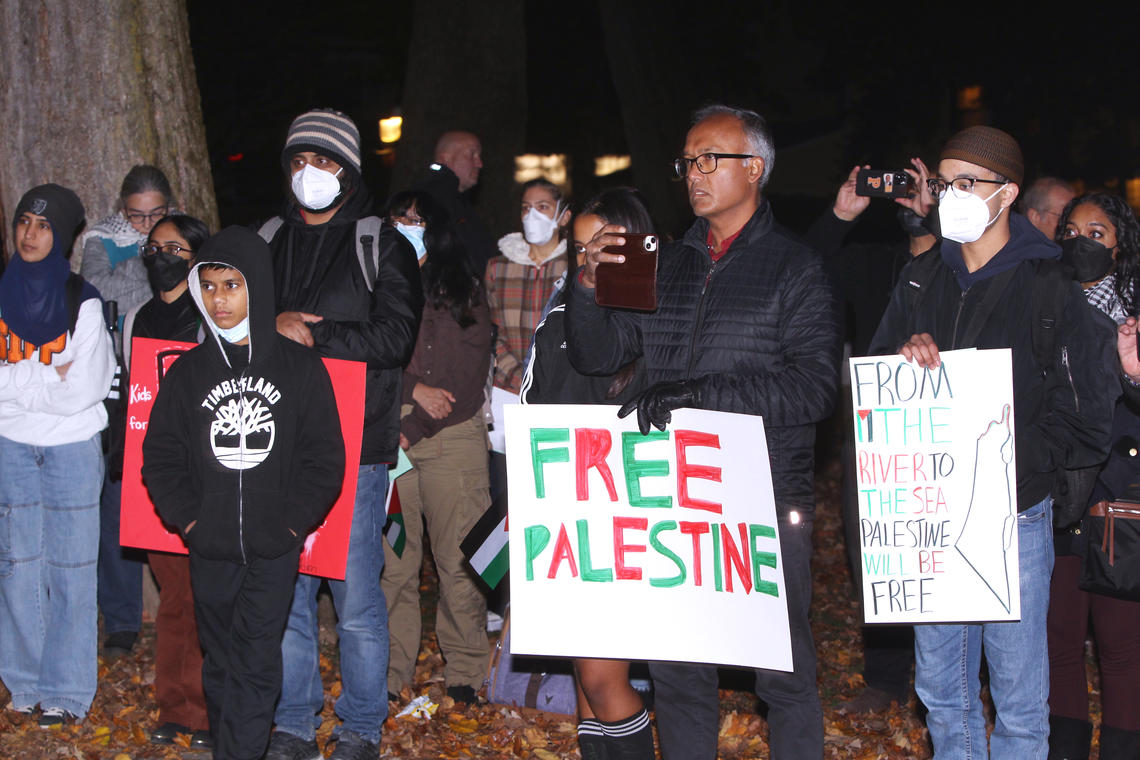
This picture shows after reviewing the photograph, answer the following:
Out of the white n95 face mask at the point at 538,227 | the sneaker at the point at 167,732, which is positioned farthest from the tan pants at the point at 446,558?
the white n95 face mask at the point at 538,227

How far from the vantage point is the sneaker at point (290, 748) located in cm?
514

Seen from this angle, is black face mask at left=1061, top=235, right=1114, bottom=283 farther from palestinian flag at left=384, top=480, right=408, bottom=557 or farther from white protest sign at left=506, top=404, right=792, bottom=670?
palestinian flag at left=384, top=480, right=408, bottom=557

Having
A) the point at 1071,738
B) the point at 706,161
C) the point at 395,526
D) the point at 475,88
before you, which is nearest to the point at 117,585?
the point at 395,526

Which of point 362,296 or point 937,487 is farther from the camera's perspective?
point 362,296

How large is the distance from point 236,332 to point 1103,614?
3.68 metres

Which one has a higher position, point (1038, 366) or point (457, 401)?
point (1038, 366)

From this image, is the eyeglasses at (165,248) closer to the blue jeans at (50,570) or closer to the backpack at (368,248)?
the backpack at (368,248)

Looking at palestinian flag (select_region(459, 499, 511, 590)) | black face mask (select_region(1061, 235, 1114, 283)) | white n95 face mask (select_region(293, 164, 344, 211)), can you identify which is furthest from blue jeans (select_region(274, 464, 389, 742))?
black face mask (select_region(1061, 235, 1114, 283))

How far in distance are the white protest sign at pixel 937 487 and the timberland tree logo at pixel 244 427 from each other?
223cm

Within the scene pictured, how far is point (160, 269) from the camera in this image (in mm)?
5672

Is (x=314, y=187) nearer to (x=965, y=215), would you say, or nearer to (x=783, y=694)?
(x=965, y=215)

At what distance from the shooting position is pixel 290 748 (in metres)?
5.19

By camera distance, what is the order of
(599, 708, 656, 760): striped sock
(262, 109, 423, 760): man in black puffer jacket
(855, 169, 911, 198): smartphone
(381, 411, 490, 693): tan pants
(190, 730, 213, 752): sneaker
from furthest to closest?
(381, 411, 490, 693): tan pants → (190, 730, 213, 752): sneaker → (262, 109, 423, 760): man in black puffer jacket → (855, 169, 911, 198): smartphone → (599, 708, 656, 760): striped sock

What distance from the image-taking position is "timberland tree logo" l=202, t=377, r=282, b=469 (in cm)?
459
